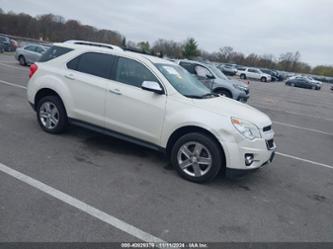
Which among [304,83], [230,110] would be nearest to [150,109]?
[230,110]

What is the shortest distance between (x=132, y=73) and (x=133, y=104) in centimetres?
57

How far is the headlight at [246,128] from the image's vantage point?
4.14m

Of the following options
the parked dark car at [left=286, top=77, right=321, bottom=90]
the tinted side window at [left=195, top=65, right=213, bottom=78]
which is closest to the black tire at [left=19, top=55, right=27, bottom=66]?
the tinted side window at [left=195, top=65, right=213, bottom=78]

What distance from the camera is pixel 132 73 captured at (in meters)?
4.91

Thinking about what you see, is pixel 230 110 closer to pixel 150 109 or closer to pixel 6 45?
pixel 150 109

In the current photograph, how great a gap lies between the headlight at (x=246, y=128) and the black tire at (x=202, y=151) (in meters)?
0.40

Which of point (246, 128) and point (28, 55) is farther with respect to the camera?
point (28, 55)

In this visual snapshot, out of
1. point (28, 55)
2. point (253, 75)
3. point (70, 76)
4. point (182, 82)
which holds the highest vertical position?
point (253, 75)

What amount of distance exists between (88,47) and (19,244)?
3.80 m

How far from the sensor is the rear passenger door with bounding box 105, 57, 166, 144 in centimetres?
459

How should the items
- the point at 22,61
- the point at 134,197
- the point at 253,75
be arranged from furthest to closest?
the point at 253,75 → the point at 22,61 → the point at 134,197

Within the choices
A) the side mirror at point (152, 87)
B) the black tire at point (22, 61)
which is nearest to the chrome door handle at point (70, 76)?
the side mirror at point (152, 87)

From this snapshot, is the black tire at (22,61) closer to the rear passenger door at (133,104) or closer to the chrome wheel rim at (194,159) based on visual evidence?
the rear passenger door at (133,104)

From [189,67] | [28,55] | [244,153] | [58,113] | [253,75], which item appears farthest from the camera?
[253,75]
